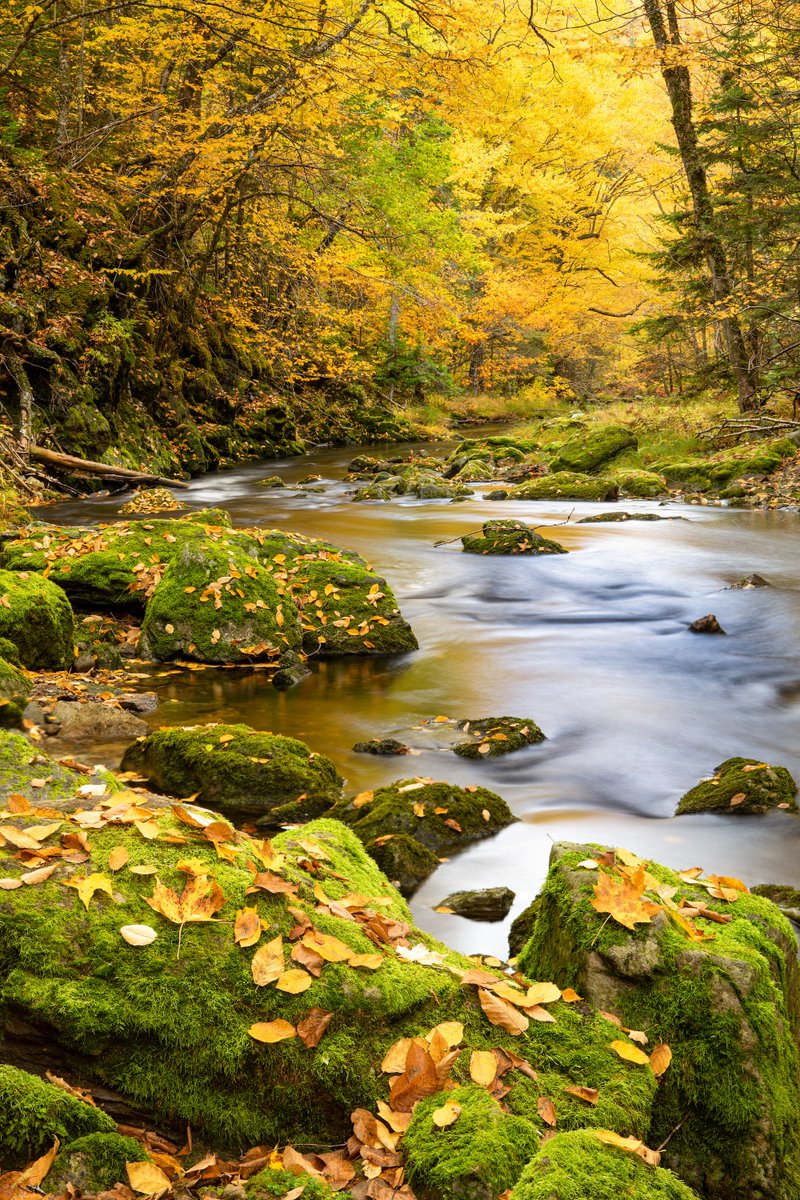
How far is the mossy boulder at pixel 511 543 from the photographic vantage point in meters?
12.0

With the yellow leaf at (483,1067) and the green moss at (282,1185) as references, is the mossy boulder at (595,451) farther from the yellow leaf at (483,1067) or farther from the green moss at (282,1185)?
the green moss at (282,1185)

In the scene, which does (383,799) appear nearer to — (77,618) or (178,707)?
(178,707)

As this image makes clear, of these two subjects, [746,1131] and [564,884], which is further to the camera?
[564,884]

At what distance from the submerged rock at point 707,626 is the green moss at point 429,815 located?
505cm

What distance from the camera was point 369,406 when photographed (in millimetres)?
28219

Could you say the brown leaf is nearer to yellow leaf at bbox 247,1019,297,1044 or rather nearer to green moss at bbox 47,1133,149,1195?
yellow leaf at bbox 247,1019,297,1044

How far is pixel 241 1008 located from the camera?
2.03 metres

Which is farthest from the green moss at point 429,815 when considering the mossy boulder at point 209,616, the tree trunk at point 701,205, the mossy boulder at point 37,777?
the tree trunk at point 701,205

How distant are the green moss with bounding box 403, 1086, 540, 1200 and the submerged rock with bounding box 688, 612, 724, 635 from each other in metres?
7.73

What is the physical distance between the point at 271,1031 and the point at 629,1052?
0.90 metres


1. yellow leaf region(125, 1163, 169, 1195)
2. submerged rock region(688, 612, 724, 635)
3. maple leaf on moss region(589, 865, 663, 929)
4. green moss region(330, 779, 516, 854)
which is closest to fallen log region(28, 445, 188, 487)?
submerged rock region(688, 612, 724, 635)

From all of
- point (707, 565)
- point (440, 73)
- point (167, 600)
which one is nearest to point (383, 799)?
point (167, 600)

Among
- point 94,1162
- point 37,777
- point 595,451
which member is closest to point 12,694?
point 37,777

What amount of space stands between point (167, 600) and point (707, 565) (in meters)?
7.52
